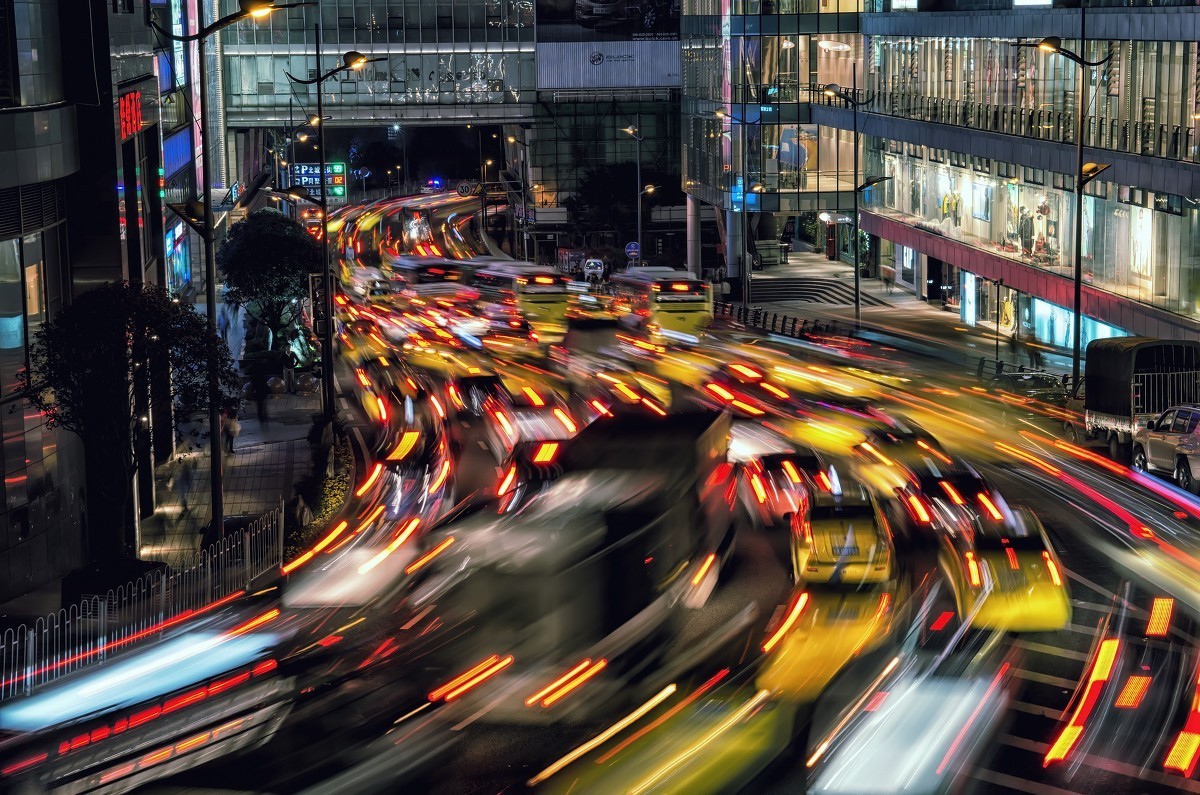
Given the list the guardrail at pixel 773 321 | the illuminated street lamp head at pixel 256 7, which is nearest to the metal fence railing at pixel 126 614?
the illuminated street lamp head at pixel 256 7

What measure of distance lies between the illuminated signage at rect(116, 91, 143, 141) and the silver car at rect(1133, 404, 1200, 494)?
77.4 feet

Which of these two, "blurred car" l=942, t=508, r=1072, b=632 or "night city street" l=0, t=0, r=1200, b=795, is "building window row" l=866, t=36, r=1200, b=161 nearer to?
"night city street" l=0, t=0, r=1200, b=795

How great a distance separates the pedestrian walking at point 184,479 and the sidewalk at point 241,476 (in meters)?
0.07

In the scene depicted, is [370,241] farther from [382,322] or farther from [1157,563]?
[1157,563]

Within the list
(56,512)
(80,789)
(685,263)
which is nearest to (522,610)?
(80,789)

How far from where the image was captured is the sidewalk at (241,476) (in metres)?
34.6

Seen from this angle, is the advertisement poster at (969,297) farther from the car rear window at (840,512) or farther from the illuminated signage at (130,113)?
the car rear window at (840,512)

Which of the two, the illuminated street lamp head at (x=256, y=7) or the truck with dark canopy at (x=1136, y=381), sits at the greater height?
the illuminated street lamp head at (x=256, y=7)

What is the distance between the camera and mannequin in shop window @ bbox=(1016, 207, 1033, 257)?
205ft

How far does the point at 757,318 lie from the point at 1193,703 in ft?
166

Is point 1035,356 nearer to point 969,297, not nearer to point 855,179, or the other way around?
point 969,297

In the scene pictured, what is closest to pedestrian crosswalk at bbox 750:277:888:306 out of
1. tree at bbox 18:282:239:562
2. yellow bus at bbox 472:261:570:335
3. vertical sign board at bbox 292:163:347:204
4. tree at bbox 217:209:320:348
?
yellow bus at bbox 472:261:570:335

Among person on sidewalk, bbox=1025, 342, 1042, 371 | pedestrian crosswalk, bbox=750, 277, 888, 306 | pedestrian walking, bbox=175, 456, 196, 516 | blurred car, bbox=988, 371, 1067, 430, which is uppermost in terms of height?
blurred car, bbox=988, 371, 1067, 430

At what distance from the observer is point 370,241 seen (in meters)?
113
